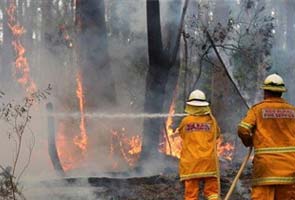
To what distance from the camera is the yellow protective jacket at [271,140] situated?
18.2ft

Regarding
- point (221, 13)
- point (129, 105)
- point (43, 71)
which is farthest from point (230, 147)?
point (43, 71)

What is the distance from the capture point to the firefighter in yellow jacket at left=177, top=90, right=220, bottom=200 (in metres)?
6.38

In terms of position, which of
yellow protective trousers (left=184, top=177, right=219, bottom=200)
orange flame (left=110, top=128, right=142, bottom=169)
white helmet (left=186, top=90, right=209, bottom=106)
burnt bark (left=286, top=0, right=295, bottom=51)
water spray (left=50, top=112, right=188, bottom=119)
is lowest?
orange flame (left=110, top=128, right=142, bottom=169)

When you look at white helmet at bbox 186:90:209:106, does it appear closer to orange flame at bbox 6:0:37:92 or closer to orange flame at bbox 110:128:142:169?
orange flame at bbox 110:128:142:169

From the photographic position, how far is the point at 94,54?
1218cm

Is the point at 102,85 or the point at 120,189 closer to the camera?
the point at 120,189

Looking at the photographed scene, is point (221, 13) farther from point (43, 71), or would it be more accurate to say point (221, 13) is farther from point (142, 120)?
point (43, 71)

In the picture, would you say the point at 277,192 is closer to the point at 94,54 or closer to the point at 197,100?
the point at 197,100

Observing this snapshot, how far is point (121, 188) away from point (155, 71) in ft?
14.1

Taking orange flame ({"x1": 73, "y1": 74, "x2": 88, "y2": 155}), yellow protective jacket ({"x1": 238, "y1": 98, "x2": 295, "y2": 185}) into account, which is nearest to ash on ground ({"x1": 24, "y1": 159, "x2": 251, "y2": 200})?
yellow protective jacket ({"x1": 238, "y1": 98, "x2": 295, "y2": 185})

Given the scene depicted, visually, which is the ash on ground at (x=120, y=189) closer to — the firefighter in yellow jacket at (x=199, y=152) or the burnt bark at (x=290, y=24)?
the firefighter in yellow jacket at (x=199, y=152)

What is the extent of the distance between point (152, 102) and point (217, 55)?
3.35 metres

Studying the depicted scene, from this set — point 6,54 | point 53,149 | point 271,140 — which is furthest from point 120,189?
point 6,54

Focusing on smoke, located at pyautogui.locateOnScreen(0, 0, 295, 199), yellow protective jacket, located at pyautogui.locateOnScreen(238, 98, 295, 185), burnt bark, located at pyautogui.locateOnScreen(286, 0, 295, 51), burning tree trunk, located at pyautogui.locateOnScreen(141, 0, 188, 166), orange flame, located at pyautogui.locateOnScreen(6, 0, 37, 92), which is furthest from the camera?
burnt bark, located at pyautogui.locateOnScreen(286, 0, 295, 51)
